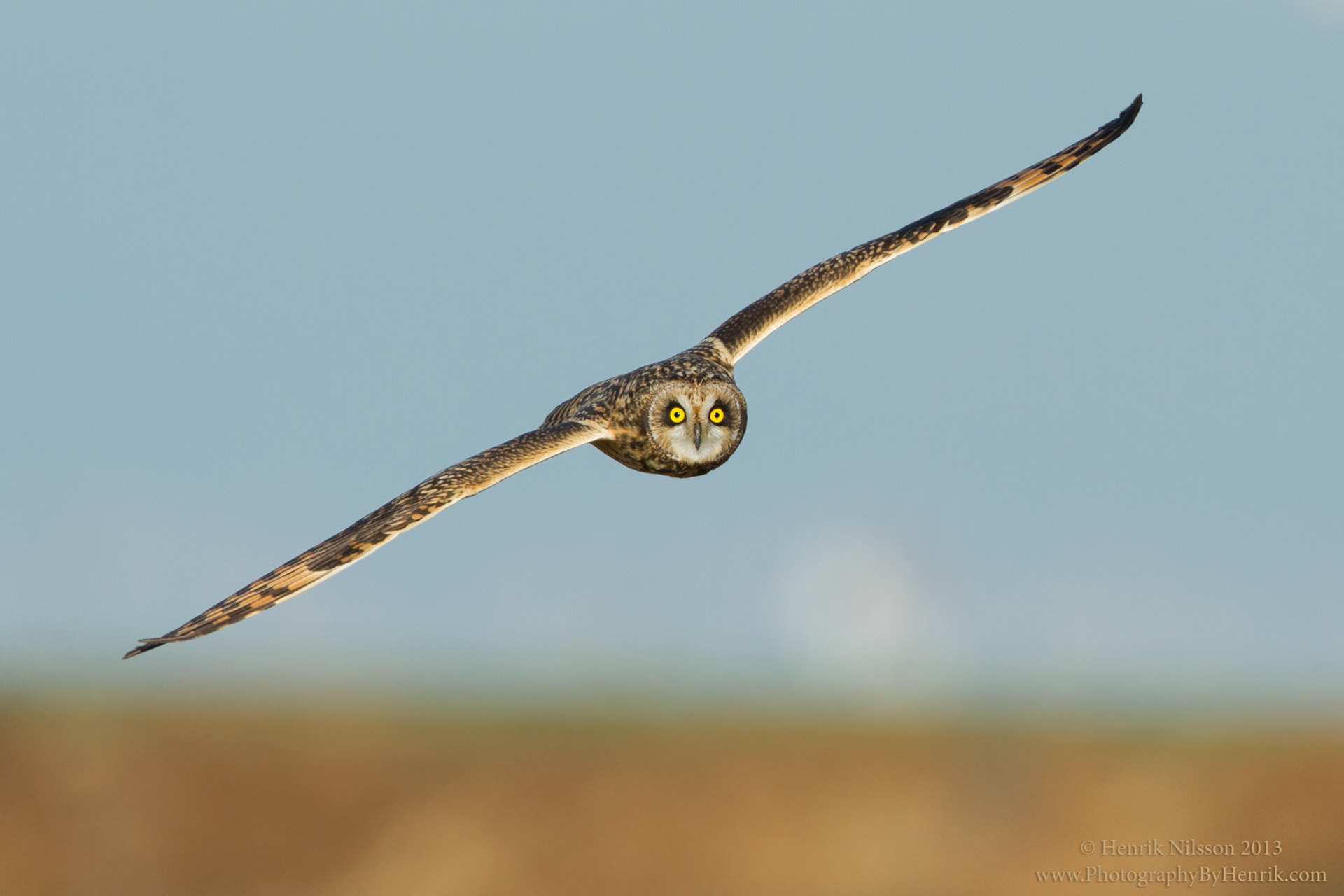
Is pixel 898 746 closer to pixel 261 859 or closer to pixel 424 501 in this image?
pixel 261 859

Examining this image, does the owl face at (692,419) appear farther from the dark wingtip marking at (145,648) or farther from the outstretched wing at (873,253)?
the dark wingtip marking at (145,648)

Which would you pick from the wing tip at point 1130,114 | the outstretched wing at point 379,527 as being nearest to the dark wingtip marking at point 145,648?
the outstretched wing at point 379,527

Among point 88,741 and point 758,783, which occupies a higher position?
point 88,741

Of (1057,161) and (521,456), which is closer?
(521,456)

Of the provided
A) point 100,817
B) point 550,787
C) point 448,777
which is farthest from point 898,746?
point 100,817

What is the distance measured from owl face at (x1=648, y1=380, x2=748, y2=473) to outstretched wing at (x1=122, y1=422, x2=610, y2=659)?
827 millimetres

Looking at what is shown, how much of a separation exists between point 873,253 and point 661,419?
353cm

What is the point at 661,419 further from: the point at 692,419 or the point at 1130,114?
the point at 1130,114

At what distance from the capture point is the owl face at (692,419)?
42.4ft

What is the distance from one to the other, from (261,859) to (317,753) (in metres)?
1.95

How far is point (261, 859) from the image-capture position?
23500mm

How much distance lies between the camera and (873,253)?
15.0 meters

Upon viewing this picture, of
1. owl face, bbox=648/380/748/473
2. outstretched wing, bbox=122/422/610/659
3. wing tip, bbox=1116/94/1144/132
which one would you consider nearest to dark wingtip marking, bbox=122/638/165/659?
outstretched wing, bbox=122/422/610/659

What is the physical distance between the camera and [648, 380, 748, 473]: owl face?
42.4 feet
